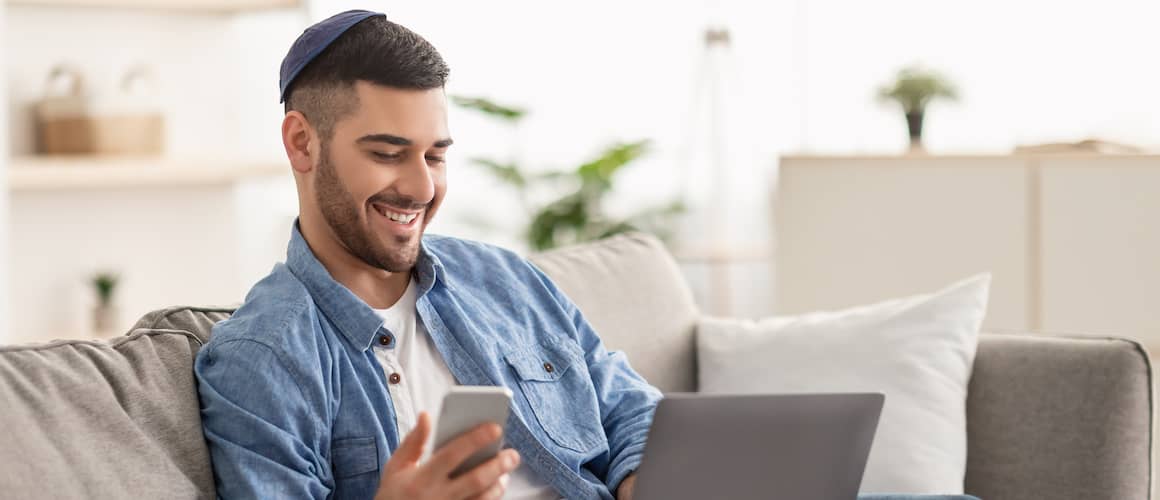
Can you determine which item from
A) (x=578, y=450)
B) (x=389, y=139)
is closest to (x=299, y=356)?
(x=389, y=139)

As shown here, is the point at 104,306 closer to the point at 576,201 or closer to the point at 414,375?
the point at 576,201

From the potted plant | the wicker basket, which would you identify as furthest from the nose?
the potted plant

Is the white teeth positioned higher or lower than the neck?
higher

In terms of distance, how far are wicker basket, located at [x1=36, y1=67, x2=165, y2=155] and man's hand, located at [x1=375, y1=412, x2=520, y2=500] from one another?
2.82m

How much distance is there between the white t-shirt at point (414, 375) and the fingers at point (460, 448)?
1.10 ft

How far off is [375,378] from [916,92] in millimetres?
2542

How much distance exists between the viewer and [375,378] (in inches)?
65.8

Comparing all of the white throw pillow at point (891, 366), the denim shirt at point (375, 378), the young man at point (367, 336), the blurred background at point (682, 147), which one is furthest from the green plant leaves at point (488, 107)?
the young man at point (367, 336)

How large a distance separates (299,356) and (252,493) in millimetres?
164

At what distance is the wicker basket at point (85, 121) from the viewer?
12.8 ft

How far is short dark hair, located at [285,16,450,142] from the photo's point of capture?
1.68 m

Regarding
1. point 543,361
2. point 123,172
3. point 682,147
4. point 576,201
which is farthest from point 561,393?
point 682,147

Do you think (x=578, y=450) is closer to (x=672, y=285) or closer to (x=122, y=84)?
(x=672, y=285)

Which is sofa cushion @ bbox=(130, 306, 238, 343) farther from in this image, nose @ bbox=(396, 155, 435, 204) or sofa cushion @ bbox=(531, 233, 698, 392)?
sofa cushion @ bbox=(531, 233, 698, 392)
